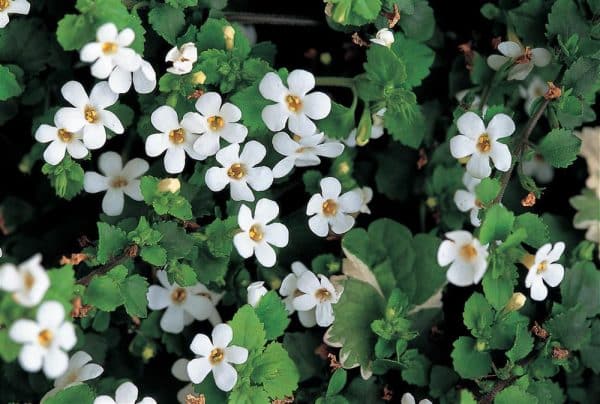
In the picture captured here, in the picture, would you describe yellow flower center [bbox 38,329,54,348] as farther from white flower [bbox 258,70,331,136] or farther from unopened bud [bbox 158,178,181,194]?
white flower [bbox 258,70,331,136]

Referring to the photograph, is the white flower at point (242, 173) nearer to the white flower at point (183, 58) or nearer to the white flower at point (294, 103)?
the white flower at point (294, 103)

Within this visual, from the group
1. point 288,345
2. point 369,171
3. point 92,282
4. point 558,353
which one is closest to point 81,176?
point 92,282

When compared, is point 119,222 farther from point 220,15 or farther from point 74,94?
point 220,15

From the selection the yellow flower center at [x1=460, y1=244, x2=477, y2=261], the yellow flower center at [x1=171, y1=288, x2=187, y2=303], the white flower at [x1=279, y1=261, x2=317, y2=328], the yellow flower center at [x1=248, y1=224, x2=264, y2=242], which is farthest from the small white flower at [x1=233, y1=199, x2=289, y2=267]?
the yellow flower center at [x1=460, y1=244, x2=477, y2=261]

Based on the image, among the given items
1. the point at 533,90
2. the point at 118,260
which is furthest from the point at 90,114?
the point at 533,90

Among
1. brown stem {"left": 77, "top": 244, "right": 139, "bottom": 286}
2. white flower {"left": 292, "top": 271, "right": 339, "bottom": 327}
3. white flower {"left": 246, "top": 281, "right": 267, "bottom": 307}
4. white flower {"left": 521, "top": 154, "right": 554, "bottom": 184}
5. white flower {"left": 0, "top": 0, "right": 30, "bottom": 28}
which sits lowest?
white flower {"left": 521, "top": 154, "right": 554, "bottom": 184}

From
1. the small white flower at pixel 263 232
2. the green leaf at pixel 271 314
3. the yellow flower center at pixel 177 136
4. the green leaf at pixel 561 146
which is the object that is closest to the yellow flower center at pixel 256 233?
the small white flower at pixel 263 232
